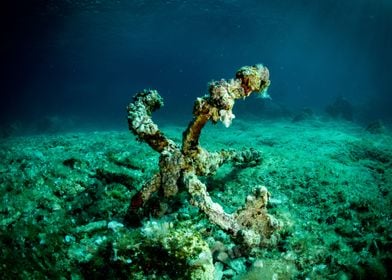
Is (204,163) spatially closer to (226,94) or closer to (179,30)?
(226,94)

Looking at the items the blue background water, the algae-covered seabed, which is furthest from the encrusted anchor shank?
the blue background water

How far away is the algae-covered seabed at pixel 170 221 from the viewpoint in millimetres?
3285

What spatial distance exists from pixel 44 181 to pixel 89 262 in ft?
7.56

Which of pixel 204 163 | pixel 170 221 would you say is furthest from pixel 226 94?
pixel 170 221

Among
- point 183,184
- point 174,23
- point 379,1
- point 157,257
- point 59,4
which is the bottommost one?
point 157,257

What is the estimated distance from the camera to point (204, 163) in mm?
4199

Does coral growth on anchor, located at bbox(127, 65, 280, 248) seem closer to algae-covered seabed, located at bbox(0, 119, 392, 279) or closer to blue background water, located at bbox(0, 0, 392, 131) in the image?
algae-covered seabed, located at bbox(0, 119, 392, 279)

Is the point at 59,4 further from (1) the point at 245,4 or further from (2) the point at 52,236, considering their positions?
(2) the point at 52,236

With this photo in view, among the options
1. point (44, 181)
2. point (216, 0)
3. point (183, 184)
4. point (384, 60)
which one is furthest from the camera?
point (384, 60)

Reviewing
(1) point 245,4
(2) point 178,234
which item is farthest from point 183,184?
(1) point 245,4

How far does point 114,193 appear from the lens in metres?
4.90

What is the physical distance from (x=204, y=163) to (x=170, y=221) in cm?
89

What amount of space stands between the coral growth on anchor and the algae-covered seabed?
301mm

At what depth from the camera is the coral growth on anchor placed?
3.45 metres
